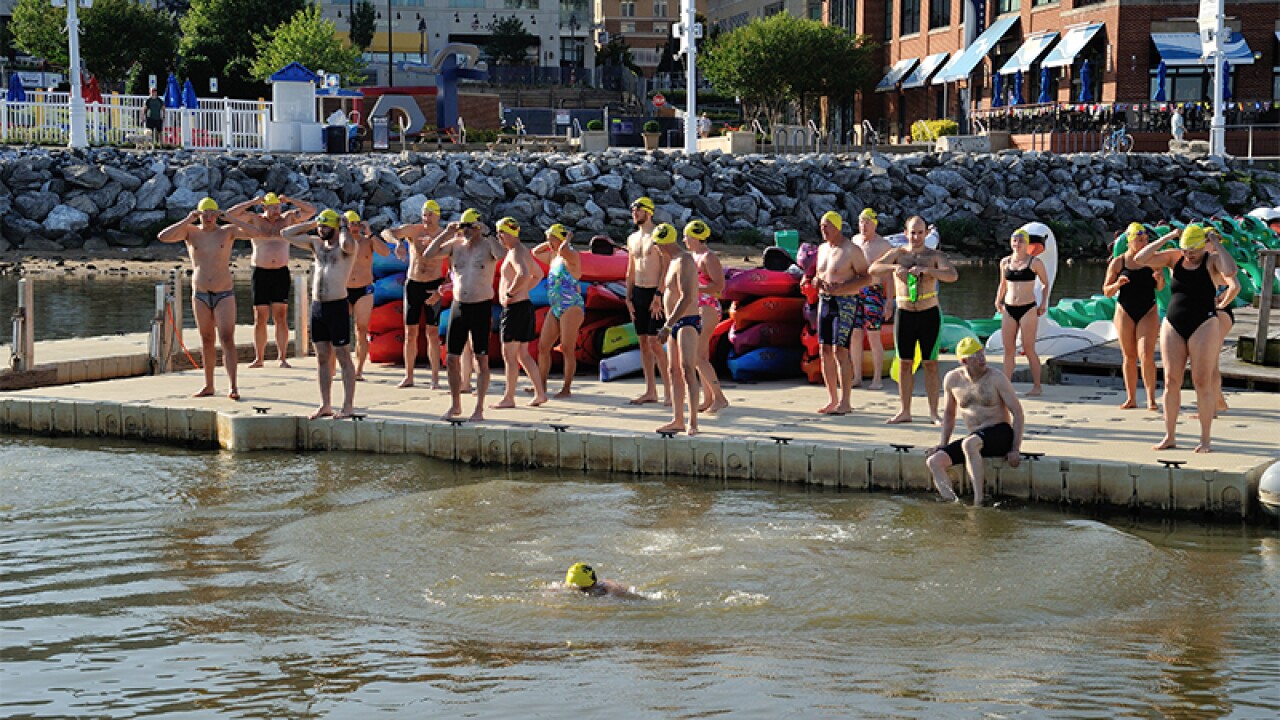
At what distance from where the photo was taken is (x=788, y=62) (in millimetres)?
58094

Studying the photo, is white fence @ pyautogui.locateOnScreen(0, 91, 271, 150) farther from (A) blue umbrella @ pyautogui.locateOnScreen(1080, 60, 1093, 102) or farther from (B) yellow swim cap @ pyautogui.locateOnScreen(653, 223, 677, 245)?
(B) yellow swim cap @ pyautogui.locateOnScreen(653, 223, 677, 245)

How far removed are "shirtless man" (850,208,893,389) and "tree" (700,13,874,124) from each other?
44.3 meters

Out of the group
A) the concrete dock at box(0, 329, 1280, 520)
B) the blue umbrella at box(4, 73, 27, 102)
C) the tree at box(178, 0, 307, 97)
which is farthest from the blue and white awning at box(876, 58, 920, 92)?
the concrete dock at box(0, 329, 1280, 520)

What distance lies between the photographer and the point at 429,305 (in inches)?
616

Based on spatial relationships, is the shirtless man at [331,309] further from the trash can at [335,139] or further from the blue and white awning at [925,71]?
the blue and white awning at [925,71]

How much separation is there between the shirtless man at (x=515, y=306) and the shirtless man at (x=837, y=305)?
2.57 m

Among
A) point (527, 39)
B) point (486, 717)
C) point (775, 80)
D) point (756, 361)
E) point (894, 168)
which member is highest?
point (527, 39)

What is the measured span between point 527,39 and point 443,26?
5.18 meters

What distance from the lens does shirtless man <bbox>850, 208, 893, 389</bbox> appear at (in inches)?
546

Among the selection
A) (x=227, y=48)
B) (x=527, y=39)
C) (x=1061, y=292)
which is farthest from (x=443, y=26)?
(x=1061, y=292)

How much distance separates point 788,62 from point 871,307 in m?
45.1

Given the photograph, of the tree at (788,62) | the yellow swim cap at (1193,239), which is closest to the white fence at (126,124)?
the tree at (788,62)

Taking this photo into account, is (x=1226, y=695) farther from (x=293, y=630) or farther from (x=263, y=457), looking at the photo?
(x=263, y=457)

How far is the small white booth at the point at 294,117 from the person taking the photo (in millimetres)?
39656
